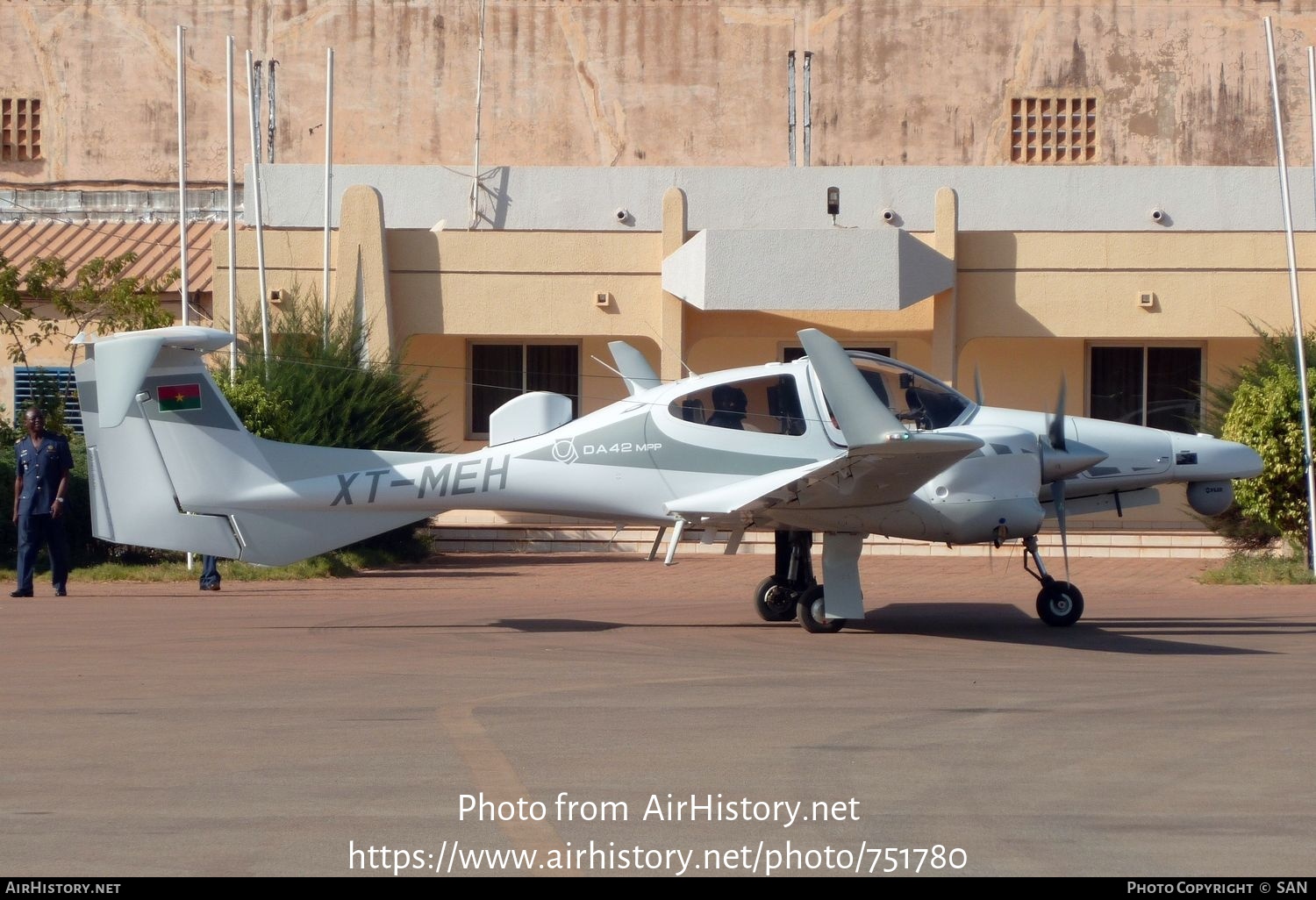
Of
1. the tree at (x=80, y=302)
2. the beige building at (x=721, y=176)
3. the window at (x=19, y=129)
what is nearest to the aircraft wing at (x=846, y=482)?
the beige building at (x=721, y=176)

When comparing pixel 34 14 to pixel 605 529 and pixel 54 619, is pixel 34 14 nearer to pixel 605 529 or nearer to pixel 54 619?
pixel 605 529

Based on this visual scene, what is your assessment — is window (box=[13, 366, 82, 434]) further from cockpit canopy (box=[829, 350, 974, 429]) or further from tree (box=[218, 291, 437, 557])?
cockpit canopy (box=[829, 350, 974, 429])

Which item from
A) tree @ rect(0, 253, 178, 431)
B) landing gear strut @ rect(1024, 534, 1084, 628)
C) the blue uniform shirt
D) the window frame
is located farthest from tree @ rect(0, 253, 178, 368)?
landing gear strut @ rect(1024, 534, 1084, 628)

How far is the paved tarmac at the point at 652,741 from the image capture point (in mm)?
5938

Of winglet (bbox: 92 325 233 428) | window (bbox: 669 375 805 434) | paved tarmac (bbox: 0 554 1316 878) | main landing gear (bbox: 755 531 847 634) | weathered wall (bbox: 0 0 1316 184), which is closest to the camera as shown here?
paved tarmac (bbox: 0 554 1316 878)

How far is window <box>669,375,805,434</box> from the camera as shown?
13.0 meters

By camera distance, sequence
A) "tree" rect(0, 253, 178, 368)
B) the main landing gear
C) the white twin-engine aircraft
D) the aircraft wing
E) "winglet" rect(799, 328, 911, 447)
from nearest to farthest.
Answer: "winglet" rect(799, 328, 911, 447)
the aircraft wing
the white twin-engine aircraft
the main landing gear
"tree" rect(0, 253, 178, 368)

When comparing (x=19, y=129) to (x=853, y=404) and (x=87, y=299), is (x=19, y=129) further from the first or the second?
(x=853, y=404)

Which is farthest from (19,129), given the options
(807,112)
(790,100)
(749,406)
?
(749,406)

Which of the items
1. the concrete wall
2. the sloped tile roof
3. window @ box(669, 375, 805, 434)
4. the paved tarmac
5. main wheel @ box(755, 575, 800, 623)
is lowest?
main wheel @ box(755, 575, 800, 623)

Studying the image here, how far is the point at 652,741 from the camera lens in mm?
8133

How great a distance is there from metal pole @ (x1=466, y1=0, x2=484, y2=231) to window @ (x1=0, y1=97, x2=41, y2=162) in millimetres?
9956

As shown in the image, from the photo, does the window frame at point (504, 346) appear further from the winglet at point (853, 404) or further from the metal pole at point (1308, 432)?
the winglet at point (853, 404)

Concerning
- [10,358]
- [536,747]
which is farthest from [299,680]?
[10,358]
